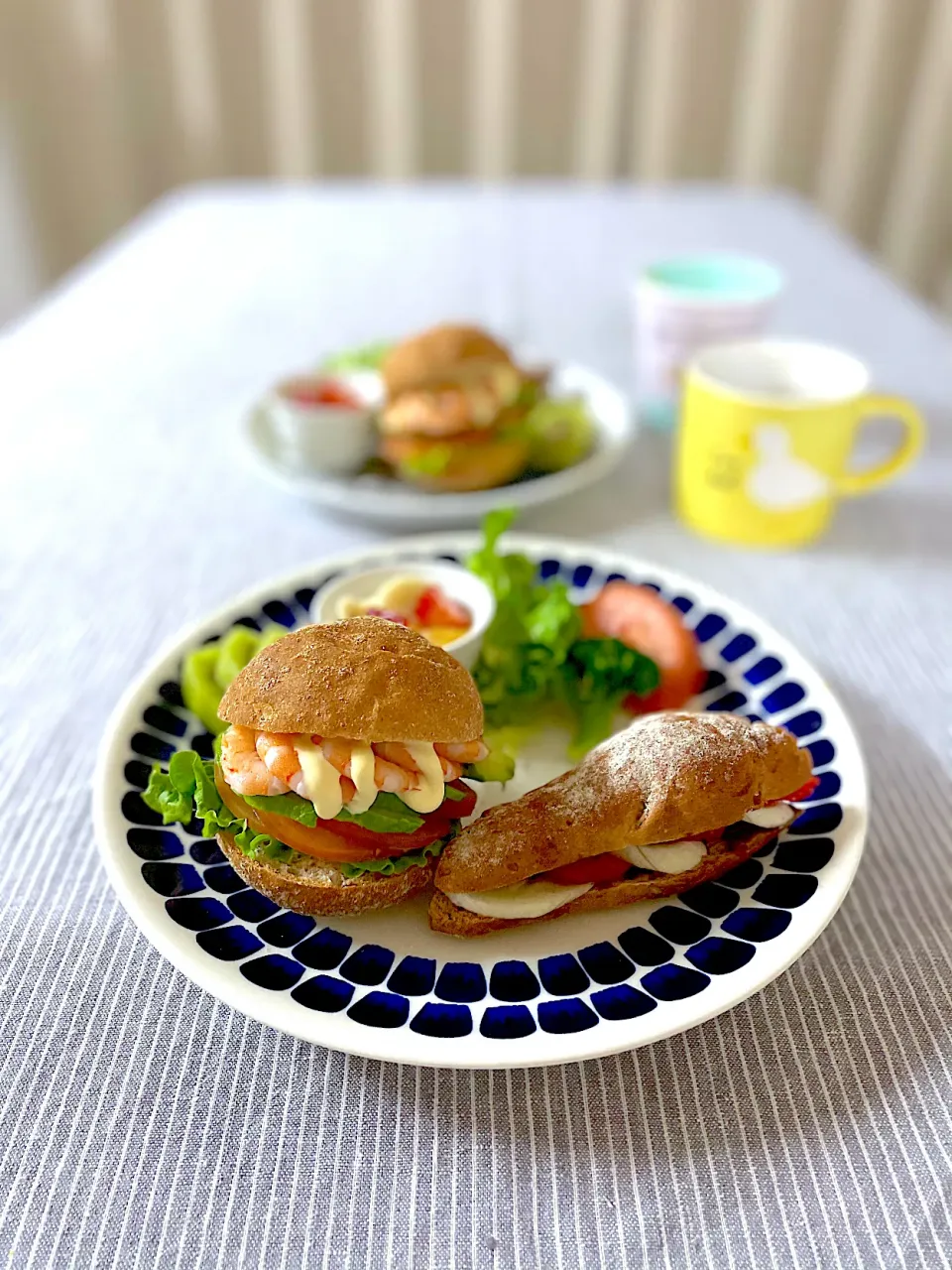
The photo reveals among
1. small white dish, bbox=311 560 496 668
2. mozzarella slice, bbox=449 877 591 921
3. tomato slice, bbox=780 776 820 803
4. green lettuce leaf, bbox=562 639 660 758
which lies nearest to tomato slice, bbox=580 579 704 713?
green lettuce leaf, bbox=562 639 660 758

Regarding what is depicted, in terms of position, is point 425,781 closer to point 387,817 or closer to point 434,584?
point 387,817

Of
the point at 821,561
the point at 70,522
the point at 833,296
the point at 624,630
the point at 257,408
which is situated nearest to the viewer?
the point at 624,630

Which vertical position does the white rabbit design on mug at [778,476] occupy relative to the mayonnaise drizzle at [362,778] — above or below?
below

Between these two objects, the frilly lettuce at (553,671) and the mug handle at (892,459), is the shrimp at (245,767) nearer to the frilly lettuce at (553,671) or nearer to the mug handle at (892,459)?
the frilly lettuce at (553,671)

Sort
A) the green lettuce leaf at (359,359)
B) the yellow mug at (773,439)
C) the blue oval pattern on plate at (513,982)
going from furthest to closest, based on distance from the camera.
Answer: the green lettuce leaf at (359,359)
the yellow mug at (773,439)
the blue oval pattern on plate at (513,982)

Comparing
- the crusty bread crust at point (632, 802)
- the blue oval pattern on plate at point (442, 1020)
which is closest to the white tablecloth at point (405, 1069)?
the blue oval pattern on plate at point (442, 1020)

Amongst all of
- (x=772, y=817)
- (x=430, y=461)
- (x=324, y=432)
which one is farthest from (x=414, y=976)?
(x=324, y=432)

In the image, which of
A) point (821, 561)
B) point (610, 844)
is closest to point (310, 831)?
point (610, 844)

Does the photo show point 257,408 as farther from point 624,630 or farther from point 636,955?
point 636,955
